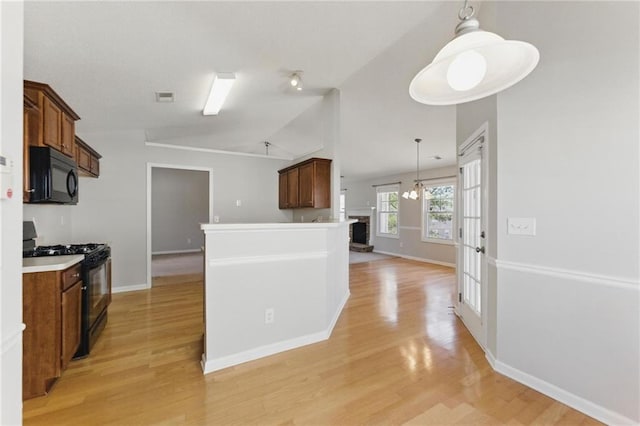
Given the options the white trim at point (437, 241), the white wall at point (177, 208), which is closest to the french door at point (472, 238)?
the white trim at point (437, 241)

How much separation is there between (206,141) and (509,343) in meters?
5.88

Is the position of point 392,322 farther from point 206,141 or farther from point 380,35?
point 206,141

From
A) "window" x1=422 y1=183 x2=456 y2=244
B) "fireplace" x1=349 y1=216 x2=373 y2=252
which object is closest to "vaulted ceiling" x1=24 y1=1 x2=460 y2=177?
"window" x1=422 y1=183 x2=456 y2=244

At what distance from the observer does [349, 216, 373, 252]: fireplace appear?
914 centimetres

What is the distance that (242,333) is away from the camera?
225 cm

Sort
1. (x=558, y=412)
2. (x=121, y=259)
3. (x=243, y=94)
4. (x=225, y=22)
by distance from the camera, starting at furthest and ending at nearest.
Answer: (x=121, y=259), (x=243, y=94), (x=225, y=22), (x=558, y=412)

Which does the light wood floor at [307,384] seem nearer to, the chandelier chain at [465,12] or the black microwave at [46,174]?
the black microwave at [46,174]

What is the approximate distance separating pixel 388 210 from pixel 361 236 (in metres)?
1.48

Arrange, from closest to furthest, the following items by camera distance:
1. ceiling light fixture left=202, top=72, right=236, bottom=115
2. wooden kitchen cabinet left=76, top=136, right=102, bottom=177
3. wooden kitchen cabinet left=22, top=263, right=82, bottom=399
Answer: wooden kitchen cabinet left=22, top=263, right=82, bottom=399 < ceiling light fixture left=202, top=72, right=236, bottom=115 < wooden kitchen cabinet left=76, top=136, right=102, bottom=177

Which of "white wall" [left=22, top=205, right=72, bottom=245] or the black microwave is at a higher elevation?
the black microwave

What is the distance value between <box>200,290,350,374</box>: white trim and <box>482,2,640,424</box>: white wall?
59.8 inches

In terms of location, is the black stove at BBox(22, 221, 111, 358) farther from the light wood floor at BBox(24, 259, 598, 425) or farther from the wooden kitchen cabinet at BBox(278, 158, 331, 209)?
the wooden kitchen cabinet at BBox(278, 158, 331, 209)

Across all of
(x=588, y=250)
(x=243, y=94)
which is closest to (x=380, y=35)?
(x=243, y=94)

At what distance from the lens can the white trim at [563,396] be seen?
5.35 feet
